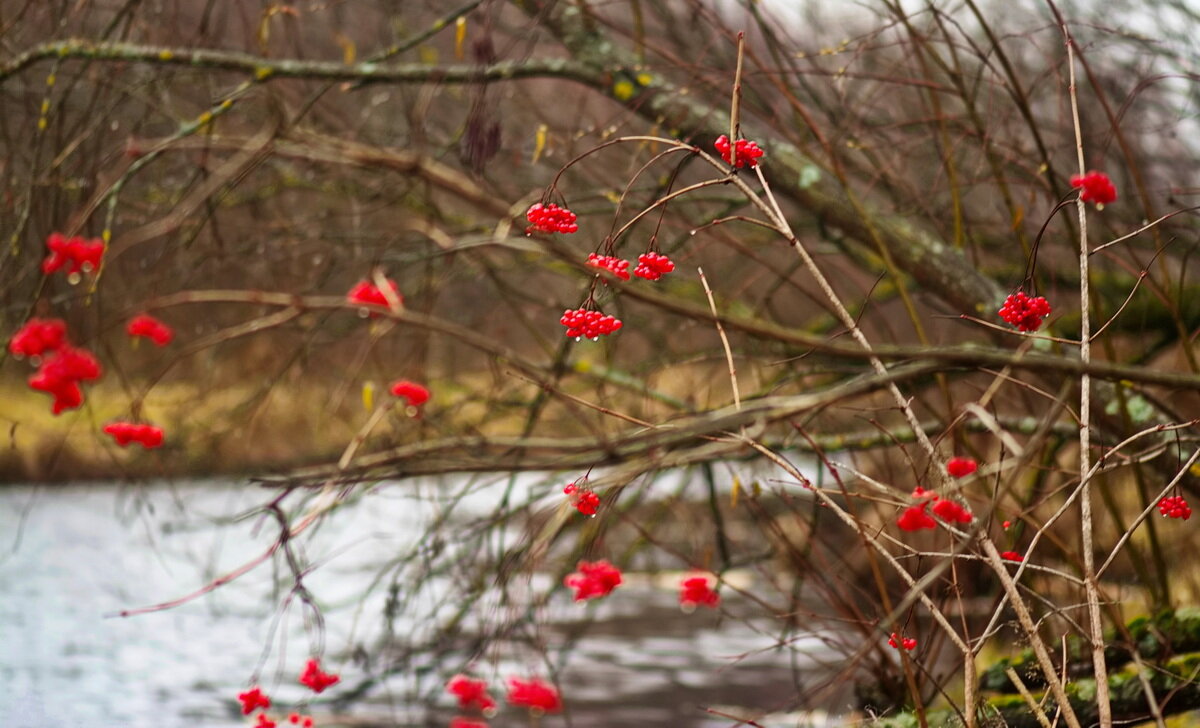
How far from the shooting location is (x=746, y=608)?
8320 millimetres

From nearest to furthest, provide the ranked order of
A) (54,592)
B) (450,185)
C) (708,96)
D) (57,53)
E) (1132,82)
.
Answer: (450,185) → (57,53) → (708,96) → (1132,82) → (54,592)

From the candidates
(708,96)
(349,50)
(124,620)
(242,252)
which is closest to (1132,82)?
(708,96)

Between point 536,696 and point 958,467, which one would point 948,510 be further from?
point 536,696

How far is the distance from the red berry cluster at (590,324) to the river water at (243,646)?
6.24ft

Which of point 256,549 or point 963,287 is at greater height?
point 256,549

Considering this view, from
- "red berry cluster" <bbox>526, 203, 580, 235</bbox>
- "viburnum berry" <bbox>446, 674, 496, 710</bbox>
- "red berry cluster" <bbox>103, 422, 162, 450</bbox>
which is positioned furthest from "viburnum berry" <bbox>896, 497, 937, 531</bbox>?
"red berry cluster" <bbox>103, 422, 162, 450</bbox>

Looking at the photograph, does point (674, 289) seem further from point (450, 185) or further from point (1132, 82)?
point (450, 185)

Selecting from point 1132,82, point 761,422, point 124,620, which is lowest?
point 761,422

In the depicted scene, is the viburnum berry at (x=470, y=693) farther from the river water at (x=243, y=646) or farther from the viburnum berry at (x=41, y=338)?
the river water at (x=243, y=646)

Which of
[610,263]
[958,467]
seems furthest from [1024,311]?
[610,263]

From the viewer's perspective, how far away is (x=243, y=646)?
288 inches

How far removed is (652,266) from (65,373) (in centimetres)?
95

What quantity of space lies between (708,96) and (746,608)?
472 cm

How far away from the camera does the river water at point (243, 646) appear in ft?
18.9
